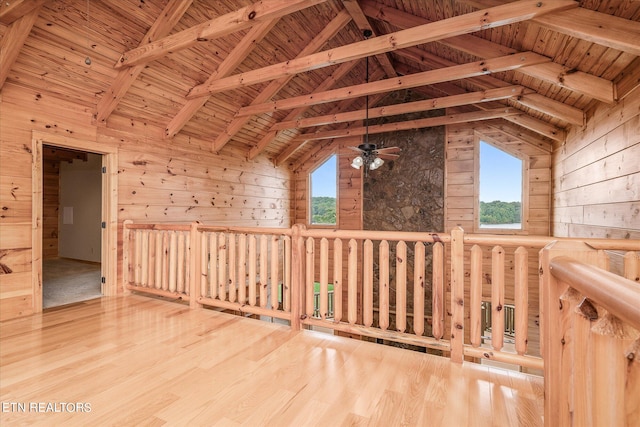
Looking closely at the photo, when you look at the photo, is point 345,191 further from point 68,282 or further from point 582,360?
point 582,360

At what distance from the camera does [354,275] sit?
8.37 ft

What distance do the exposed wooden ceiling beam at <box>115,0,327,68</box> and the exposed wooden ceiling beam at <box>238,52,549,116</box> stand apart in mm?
1970

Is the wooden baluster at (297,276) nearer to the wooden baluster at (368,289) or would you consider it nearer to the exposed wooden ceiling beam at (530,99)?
the wooden baluster at (368,289)

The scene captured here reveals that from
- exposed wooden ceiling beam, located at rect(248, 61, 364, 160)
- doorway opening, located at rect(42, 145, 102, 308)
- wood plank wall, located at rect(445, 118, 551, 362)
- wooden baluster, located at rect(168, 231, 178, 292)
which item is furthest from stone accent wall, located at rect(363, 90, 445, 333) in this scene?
doorway opening, located at rect(42, 145, 102, 308)

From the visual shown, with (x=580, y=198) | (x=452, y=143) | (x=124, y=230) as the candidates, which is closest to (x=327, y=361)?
(x=124, y=230)

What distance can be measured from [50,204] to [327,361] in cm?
841

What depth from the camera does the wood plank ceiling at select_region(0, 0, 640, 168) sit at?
Result: 2.52 meters

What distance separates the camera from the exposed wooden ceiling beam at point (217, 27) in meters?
2.42

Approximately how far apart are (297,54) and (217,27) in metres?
2.31

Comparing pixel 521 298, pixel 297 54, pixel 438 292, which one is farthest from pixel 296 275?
pixel 297 54

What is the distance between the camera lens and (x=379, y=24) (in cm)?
458

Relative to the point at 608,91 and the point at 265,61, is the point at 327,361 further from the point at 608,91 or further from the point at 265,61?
the point at 265,61

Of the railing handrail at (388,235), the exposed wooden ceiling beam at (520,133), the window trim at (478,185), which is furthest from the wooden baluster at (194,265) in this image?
the exposed wooden ceiling beam at (520,133)

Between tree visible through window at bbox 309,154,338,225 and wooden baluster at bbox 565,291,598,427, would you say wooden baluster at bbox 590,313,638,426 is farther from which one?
tree visible through window at bbox 309,154,338,225
